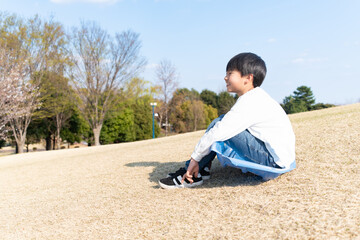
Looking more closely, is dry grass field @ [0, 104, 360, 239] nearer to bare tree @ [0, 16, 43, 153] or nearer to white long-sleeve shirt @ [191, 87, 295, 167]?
white long-sleeve shirt @ [191, 87, 295, 167]

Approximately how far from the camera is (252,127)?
2.76 m

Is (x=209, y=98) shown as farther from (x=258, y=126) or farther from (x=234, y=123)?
(x=234, y=123)

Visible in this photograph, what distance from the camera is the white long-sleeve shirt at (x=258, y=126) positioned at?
2660 millimetres

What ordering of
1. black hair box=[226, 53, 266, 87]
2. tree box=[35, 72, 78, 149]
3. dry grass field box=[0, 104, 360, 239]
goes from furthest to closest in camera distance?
tree box=[35, 72, 78, 149] < black hair box=[226, 53, 266, 87] < dry grass field box=[0, 104, 360, 239]

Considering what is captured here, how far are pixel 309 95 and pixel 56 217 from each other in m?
48.4

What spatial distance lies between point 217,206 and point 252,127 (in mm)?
845

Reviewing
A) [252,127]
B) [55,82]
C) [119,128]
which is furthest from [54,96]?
[252,127]

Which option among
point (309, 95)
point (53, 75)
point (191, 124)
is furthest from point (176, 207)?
point (309, 95)

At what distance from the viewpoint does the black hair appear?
Result: 2.93 meters

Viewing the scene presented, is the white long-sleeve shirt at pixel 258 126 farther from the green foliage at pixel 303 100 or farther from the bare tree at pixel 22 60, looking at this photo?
the green foliage at pixel 303 100

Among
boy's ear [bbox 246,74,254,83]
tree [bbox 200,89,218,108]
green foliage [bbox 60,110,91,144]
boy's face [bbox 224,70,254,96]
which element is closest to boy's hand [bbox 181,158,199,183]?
boy's face [bbox 224,70,254,96]

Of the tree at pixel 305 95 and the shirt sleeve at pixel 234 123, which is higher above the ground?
the tree at pixel 305 95

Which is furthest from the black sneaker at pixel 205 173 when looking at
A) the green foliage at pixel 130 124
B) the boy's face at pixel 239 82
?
the green foliage at pixel 130 124

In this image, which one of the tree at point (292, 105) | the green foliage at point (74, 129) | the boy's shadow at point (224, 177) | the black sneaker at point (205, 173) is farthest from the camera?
the tree at point (292, 105)
